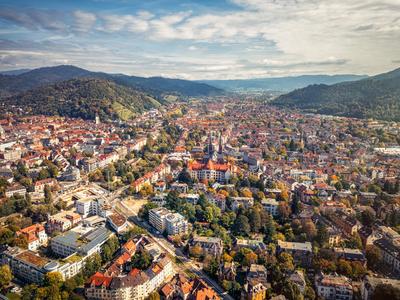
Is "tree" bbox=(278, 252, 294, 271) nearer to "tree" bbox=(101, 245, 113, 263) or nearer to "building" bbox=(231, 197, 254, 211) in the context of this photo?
"building" bbox=(231, 197, 254, 211)

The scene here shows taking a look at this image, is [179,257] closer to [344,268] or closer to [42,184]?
[344,268]

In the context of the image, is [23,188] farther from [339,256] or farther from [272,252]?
[339,256]

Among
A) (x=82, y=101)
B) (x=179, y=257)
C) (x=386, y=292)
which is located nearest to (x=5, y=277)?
(x=179, y=257)

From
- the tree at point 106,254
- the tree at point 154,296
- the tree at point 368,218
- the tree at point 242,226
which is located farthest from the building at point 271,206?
the tree at point 154,296

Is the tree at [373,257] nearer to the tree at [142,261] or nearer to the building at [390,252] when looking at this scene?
the building at [390,252]

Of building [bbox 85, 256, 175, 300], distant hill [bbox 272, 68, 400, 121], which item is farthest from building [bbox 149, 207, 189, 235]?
distant hill [bbox 272, 68, 400, 121]
